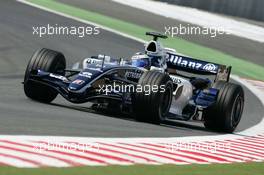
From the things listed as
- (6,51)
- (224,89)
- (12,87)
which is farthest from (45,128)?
(6,51)

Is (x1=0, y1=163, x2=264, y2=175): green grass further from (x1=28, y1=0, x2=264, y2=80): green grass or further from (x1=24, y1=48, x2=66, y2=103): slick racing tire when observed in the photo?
(x1=28, y1=0, x2=264, y2=80): green grass

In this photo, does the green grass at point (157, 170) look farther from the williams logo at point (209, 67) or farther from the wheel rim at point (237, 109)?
the williams logo at point (209, 67)

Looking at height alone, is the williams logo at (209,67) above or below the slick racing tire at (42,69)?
above

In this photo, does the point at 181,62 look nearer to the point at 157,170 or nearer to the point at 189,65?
the point at 189,65

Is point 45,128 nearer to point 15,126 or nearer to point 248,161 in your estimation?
point 15,126

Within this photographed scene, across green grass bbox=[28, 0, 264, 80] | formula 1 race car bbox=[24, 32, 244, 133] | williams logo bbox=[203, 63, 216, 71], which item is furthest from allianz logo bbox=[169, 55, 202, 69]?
green grass bbox=[28, 0, 264, 80]

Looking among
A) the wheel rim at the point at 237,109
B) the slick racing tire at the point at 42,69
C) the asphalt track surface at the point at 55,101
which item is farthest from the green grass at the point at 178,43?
the slick racing tire at the point at 42,69

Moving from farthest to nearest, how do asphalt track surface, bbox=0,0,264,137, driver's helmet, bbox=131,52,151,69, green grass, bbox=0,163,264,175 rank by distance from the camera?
driver's helmet, bbox=131,52,151,69, asphalt track surface, bbox=0,0,264,137, green grass, bbox=0,163,264,175

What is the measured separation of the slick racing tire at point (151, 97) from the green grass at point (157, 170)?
8.83ft

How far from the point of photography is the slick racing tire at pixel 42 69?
43.2ft

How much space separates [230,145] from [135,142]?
7.10ft

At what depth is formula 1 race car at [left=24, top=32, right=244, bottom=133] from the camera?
40.7ft

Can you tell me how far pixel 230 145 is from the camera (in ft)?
38.7

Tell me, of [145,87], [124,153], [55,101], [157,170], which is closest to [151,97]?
[145,87]
